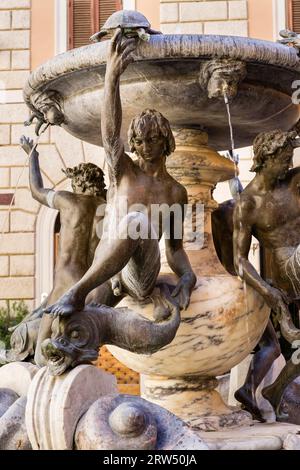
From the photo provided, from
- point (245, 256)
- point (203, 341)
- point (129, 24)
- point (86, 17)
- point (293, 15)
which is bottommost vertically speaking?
point (203, 341)

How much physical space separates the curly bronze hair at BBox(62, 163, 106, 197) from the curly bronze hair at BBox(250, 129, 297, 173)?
35.9 inches

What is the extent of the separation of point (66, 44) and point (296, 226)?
29.5ft

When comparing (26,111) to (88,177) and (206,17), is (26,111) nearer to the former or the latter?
(206,17)

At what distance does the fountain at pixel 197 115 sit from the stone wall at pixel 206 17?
25.6 ft

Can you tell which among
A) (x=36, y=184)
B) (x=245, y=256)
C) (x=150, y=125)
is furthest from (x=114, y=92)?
(x=36, y=184)

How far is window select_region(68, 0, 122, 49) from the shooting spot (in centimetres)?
1358

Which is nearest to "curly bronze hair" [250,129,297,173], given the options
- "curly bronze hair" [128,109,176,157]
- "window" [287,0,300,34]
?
"curly bronze hair" [128,109,176,157]

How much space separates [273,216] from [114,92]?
108cm

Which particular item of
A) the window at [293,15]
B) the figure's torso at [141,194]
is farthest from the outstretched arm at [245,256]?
the window at [293,15]

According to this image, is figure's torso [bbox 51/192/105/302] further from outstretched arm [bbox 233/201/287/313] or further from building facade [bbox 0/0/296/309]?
building facade [bbox 0/0/296/309]

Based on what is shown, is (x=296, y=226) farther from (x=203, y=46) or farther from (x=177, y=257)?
(x=203, y=46)

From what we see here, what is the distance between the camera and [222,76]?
4734mm

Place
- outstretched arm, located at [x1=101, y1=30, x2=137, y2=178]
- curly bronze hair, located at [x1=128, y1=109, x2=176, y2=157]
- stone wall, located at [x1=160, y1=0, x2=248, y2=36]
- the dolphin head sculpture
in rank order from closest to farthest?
the dolphin head sculpture
outstretched arm, located at [x1=101, y1=30, x2=137, y2=178]
curly bronze hair, located at [x1=128, y1=109, x2=176, y2=157]
stone wall, located at [x1=160, y1=0, x2=248, y2=36]
